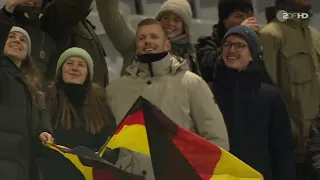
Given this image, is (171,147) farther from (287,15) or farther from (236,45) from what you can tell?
(287,15)

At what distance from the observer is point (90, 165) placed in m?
2.71

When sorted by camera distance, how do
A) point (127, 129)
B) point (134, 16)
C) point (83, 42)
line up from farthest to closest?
point (134, 16)
point (83, 42)
point (127, 129)

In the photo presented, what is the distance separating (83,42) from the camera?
142 inches

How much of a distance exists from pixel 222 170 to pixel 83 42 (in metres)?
1.14

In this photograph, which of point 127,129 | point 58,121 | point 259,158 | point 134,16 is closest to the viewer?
point 127,129

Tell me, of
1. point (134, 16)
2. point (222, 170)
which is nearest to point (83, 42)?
point (222, 170)

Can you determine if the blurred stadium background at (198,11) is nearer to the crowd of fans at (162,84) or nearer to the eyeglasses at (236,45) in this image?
the crowd of fans at (162,84)

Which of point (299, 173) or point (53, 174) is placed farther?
point (299, 173)

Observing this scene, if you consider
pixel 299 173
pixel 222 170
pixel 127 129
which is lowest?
pixel 299 173

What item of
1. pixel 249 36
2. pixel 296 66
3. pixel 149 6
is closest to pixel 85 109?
pixel 249 36

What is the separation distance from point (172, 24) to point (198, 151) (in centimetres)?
91

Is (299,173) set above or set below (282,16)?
below

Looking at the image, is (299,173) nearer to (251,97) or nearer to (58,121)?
(251,97)

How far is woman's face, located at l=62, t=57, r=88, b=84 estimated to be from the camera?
3.13m
